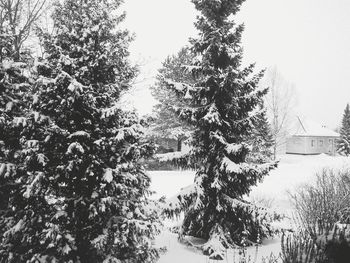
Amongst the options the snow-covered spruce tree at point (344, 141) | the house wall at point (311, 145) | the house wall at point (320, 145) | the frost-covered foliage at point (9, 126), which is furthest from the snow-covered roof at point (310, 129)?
the frost-covered foliage at point (9, 126)

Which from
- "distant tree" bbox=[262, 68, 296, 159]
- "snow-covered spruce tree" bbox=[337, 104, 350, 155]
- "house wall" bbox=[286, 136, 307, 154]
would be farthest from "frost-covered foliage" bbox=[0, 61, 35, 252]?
"snow-covered spruce tree" bbox=[337, 104, 350, 155]

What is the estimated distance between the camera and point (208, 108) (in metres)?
8.06

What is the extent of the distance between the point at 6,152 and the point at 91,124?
1.79 m

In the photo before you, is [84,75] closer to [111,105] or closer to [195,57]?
[111,105]

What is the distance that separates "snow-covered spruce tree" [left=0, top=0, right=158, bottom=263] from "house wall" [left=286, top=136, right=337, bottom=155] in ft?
162

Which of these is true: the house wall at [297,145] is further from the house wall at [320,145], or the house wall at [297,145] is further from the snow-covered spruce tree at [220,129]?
the snow-covered spruce tree at [220,129]

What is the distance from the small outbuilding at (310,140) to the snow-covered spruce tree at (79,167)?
4777cm

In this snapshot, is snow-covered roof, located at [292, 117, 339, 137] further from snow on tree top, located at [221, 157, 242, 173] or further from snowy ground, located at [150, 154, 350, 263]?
snow on tree top, located at [221, 157, 242, 173]

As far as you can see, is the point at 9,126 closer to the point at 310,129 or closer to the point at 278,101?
the point at 278,101

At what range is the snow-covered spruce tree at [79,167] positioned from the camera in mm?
4719

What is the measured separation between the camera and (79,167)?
16.7 ft

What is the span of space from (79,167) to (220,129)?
14.0 ft

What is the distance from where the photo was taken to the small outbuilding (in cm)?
4919

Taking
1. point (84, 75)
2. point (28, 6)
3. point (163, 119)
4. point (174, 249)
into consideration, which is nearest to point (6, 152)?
point (84, 75)
